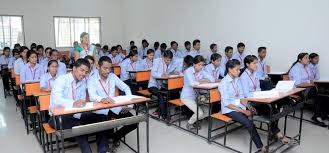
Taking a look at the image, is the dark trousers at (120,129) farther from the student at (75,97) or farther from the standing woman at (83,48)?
the standing woman at (83,48)

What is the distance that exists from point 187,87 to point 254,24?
9.30 ft

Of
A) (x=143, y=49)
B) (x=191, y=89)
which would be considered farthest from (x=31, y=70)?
(x=143, y=49)

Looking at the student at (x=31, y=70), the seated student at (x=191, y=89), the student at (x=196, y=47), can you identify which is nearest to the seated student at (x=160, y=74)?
the seated student at (x=191, y=89)

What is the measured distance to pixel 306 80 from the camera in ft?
15.2

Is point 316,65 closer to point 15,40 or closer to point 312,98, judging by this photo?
point 312,98

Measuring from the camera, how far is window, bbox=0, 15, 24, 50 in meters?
9.10

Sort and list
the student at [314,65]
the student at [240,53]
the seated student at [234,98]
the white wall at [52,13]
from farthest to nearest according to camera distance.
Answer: the white wall at [52,13], the student at [240,53], the student at [314,65], the seated student at [234,98]

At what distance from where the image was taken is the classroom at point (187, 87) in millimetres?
3006

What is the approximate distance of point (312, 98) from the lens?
480 cm

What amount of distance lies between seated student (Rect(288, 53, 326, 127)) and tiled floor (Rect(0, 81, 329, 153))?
0.94 feet

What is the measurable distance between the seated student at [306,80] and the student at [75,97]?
3.30 m

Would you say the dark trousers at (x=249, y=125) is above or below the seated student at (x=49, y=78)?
below

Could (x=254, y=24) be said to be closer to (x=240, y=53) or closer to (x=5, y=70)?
(x=240, y=53)

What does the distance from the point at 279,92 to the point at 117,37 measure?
877 centimetres
